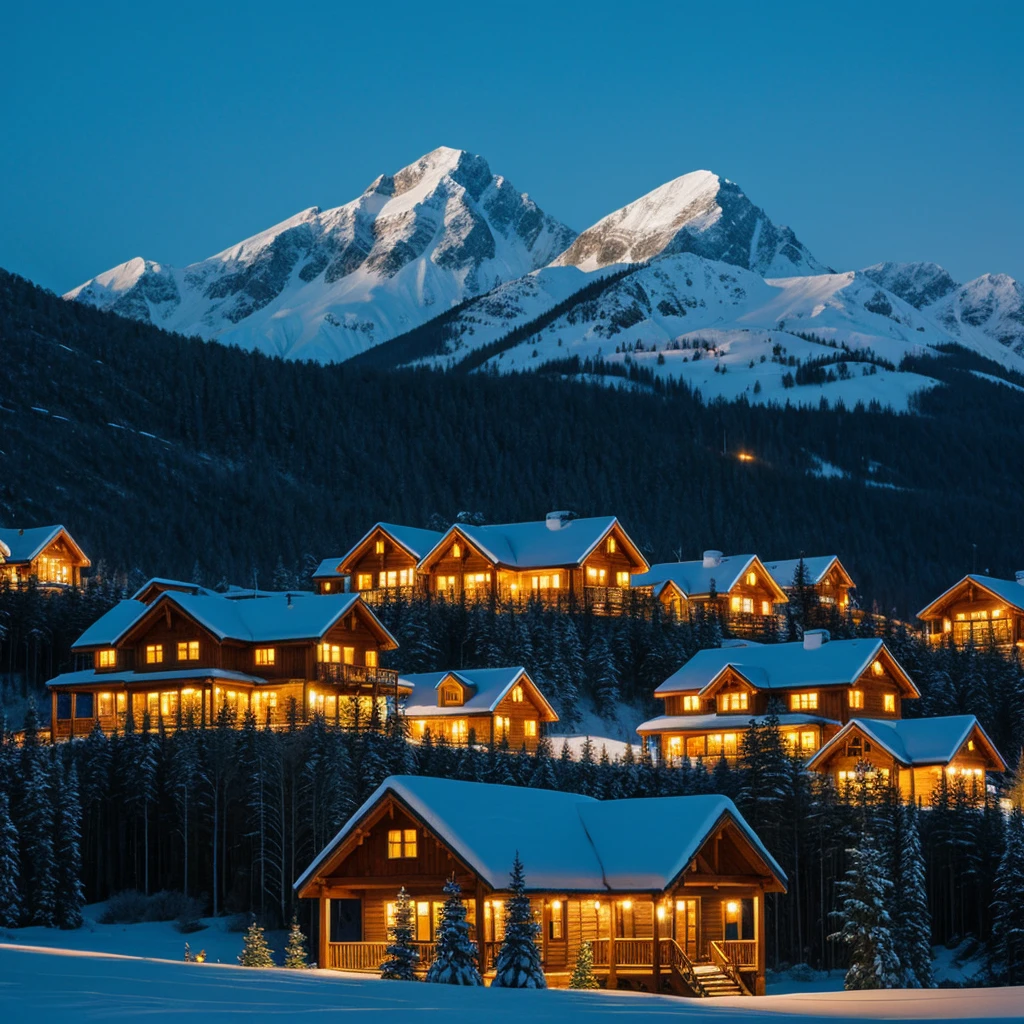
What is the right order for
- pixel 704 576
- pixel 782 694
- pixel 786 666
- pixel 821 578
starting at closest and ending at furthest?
pixel 782 694, pixel 786 666, pixel 704 576, pixel 821 578

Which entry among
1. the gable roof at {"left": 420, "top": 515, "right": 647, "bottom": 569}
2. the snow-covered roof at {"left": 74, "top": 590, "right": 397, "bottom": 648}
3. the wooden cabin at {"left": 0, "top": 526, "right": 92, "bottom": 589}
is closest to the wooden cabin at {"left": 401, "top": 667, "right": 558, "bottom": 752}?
the snow-covered roof at {"left": 74, "top": 590, "right": 397, "bottom": 648}

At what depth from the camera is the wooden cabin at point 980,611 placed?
381ft

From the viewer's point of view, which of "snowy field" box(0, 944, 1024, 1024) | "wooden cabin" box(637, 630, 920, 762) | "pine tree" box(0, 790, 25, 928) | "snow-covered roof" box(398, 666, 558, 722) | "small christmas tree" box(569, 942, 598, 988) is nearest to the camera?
"snowy field" box(0, 944, 1024, 1024)

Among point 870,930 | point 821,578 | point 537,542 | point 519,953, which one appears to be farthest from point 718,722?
point 519,953

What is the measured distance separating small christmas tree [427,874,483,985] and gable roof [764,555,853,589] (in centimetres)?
9245

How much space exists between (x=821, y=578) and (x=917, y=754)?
51.3 meters

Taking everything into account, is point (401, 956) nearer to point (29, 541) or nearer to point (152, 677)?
point (152, 677)

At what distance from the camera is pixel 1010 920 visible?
177 ft

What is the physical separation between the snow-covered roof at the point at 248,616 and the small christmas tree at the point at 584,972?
3731 cm

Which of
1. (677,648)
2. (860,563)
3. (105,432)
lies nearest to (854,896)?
(677,648)

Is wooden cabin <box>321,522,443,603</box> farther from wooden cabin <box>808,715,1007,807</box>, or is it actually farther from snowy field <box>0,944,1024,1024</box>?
snowy field <box>0,944,1024,1024</box>

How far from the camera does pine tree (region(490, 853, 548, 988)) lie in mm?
36188

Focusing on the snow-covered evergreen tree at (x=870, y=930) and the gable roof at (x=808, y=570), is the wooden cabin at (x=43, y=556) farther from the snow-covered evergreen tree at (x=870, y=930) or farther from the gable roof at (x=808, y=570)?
the snow-covered evergreen tree at (x=870, y=930)

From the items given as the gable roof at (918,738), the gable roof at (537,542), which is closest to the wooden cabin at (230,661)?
the gable roof at (918,738)
